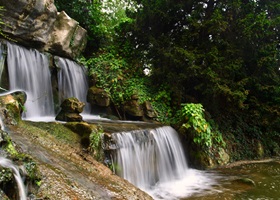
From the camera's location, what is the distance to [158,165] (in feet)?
24.8

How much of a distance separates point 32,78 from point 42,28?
6.49 ft

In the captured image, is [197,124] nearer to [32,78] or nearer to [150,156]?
[150,156]

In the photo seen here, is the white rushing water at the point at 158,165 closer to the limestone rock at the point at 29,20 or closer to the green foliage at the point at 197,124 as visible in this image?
the green foliage at the point at 197,124

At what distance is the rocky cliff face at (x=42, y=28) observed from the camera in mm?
8195

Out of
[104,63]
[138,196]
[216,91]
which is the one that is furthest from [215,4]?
[138,196]

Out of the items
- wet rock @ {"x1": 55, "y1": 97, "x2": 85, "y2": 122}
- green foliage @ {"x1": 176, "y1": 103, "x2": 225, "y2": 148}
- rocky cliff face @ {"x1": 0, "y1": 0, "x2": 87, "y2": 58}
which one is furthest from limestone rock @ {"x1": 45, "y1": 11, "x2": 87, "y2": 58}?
green foliage @ {"x1": 176, "y1": 103, "x2": 225, "y2": 148}

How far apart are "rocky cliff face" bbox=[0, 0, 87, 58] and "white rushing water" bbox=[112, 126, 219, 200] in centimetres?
480

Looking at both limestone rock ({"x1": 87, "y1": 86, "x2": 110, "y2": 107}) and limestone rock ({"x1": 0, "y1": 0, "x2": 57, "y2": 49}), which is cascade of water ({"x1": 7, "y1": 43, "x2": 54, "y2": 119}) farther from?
limestone rock ({"x1": 87, "y1": 86, "x2": 110, "y2": 107})

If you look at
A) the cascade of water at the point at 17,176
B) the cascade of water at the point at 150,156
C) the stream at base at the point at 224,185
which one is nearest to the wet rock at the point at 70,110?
the cascade of water at the point at 150,156

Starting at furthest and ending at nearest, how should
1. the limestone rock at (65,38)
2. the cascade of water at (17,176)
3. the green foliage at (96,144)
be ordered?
Answer: the limestone rock at (65,38)
the green foliage at (96,144)
the cascade of water at (17,176)

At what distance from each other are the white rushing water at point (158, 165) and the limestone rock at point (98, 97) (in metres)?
2.64

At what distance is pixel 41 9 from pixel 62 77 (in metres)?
2.45

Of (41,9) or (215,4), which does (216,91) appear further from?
(41,9)

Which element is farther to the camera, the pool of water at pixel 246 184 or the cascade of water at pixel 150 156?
the cascade of water at pixel 150 156
